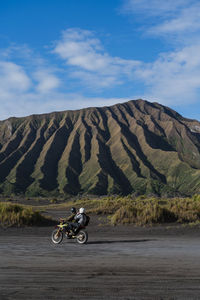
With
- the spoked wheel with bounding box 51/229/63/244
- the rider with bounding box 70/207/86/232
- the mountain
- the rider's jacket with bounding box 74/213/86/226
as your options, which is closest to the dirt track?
the spoked wheel with bounding box 51/229/63/244

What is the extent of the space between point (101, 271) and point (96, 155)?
13213 centimetres

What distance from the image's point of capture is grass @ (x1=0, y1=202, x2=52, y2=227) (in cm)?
2181

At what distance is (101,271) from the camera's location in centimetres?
863

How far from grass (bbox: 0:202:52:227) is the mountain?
247 ft

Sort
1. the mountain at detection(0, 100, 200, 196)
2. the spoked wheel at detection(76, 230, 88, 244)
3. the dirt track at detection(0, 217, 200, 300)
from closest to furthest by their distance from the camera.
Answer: the dirt track at detection(0, 217, 200, 300), the spoked wheel at detection(76, 230, 88, 244), the mountain at detection(0, 100, 200, 196)

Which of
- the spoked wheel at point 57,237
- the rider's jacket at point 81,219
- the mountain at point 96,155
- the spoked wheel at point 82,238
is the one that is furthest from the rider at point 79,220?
the mountain at point 96,155

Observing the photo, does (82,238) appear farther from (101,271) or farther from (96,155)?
(96,155)

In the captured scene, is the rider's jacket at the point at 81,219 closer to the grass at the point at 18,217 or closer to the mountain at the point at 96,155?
the grass at the point at 18,217

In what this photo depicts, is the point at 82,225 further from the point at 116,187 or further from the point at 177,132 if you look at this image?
the point at 177,132

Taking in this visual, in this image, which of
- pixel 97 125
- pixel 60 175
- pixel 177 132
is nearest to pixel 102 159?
pixel 60 175

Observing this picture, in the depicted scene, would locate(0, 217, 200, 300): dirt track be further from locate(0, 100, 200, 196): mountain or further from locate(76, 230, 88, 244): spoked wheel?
locate(0, 100, 200, 196): mountain

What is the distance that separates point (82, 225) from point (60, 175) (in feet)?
386

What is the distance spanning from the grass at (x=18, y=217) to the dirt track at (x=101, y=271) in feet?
27.7

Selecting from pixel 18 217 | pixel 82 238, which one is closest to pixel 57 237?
pixel 82 238
